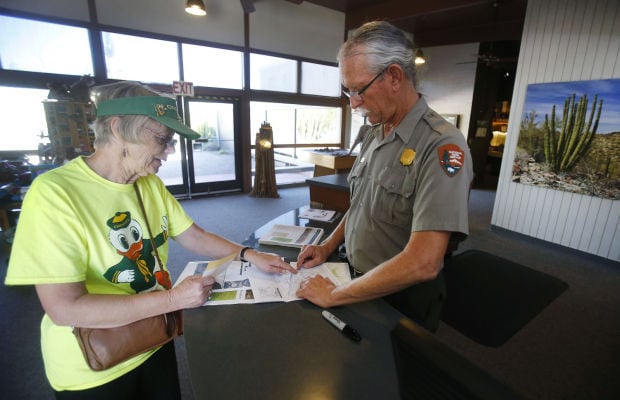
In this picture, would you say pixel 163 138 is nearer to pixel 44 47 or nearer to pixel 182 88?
pixel 182 88

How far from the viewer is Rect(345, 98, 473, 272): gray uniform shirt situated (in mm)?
896

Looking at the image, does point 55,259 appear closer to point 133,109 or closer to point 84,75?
point 133,109

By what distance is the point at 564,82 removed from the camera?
366 cm

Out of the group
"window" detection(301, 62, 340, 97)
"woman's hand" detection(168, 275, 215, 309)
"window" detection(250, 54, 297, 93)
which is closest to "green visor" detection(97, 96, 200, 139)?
"woman's hand" detection(168, 275, 215, 309)

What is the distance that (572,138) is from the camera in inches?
145

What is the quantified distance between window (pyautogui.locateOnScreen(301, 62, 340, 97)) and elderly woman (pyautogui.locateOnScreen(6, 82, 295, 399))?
6.43 meters

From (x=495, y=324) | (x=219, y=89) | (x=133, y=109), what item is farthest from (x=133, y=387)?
(x=219, y=89)

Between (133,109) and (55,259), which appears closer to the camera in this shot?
(55,259)

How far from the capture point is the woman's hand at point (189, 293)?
3.03 feet

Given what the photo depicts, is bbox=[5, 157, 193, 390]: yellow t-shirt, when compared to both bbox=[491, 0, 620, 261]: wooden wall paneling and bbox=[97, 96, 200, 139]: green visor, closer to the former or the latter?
bbox=[97, 96, 200, 139]: green visor

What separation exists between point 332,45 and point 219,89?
306 centimetres

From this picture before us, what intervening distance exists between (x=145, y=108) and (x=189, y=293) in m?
0.60

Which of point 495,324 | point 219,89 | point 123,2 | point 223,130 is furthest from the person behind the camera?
point 223,130

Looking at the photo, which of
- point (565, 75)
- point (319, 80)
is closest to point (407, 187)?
point (565, 75)
